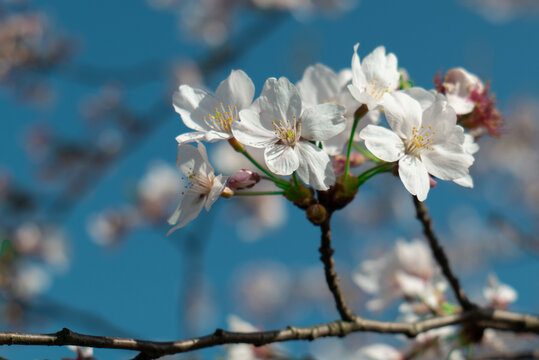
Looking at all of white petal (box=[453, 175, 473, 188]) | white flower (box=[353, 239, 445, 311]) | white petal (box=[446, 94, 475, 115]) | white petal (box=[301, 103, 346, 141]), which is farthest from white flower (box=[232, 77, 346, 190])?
white flower (box=[353, 239, 445, 311])

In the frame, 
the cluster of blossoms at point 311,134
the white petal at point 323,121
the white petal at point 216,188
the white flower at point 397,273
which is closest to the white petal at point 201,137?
the cluster of blossoms at point 311,134

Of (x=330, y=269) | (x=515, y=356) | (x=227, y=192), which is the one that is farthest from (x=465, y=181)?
(x=515, y=356)

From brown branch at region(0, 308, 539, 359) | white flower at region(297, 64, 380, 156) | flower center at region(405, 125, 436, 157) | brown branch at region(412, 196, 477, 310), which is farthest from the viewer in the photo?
brown branch at region(412, 196, 477, 310)

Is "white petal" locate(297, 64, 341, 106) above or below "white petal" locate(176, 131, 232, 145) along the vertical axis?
above

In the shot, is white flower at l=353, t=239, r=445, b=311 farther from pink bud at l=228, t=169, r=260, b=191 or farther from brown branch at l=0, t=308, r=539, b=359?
pink bud at l=228, t=169, r=260, b=191

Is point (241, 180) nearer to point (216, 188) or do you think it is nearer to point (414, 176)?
point (216, 188)

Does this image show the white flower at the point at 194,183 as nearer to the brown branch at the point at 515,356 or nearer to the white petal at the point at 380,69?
the white petal at the point at 380,69

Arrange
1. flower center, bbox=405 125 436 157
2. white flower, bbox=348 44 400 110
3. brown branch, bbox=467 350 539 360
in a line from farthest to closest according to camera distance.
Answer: brown branch, bbox=467 350 539 360, white flower, bbox=348 44 400 110, flower center, bbox=405 125 436 157
